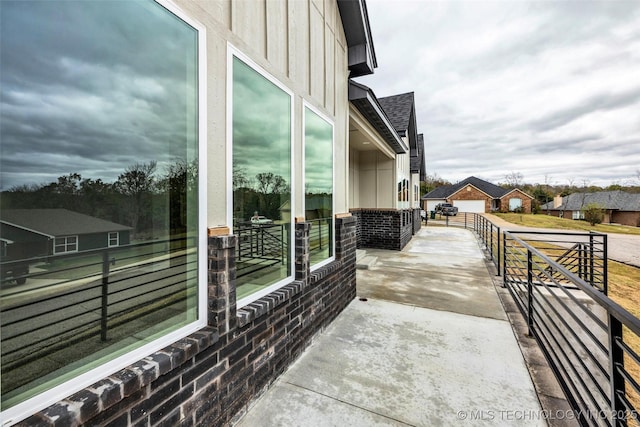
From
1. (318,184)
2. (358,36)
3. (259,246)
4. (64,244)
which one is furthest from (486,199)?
(64,244)

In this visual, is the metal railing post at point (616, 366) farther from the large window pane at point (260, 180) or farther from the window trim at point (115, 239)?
the window trim at point (115, 239)

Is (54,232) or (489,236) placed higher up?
(54,232)

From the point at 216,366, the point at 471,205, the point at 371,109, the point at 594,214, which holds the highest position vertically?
the point at 371,109

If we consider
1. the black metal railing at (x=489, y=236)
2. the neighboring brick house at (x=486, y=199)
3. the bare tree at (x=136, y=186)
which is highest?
the neighboring brick house at (x=486, y=199)

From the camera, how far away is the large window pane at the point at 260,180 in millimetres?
2303

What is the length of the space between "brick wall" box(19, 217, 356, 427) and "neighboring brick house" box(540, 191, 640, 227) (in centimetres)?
4744

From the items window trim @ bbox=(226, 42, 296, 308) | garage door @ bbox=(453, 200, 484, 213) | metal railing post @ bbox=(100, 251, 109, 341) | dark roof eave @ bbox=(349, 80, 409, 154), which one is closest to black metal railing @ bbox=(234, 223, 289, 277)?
window trim @ bbox=(226, 42, 296, 308)

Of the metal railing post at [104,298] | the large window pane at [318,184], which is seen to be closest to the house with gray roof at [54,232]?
the metal railing post at [104,298]

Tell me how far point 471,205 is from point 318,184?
145 ft

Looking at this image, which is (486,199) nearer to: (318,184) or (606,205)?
(606,205)

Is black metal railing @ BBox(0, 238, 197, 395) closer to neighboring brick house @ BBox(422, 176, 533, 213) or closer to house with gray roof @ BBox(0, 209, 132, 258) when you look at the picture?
house with gray roof @ BBox(0, 209, 132, 258)

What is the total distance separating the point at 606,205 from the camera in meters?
42.9

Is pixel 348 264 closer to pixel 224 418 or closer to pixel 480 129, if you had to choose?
pixel 224 418

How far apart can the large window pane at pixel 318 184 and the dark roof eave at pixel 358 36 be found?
1.67 meters
